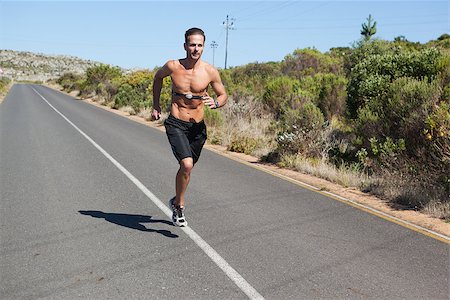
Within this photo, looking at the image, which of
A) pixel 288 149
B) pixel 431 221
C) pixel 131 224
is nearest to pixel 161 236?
pixel 131 224

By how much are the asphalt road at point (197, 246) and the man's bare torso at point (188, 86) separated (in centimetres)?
148

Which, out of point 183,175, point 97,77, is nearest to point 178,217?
point 183,175

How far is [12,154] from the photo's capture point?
11.5 metres

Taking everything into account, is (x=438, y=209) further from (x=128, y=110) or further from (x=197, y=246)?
(x=128, y=110)

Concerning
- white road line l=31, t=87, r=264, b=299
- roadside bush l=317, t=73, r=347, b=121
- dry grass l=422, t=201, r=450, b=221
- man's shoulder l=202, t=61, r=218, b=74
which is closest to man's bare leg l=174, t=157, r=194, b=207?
white road line l=31, t=87, r=264, b=299

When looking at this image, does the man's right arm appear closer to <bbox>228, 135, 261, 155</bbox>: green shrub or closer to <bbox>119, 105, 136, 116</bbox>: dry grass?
<bbox>228, 135, 261, 155</bbox>: green shrub

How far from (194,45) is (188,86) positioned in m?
0.48

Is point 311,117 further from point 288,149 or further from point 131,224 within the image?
point 131,224

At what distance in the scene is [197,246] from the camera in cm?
500

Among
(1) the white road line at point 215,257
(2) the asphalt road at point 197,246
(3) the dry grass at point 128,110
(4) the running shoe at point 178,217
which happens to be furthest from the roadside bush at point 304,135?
(3) the dry grass at point 128,110

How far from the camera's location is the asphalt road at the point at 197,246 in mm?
3971

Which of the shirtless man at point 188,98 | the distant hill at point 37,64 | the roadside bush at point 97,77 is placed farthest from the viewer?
the distant hill at point 37,64

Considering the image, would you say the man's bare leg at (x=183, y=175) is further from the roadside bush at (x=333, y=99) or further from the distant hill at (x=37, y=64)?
the distant hill at (x=37, y=64)

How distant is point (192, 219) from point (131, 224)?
825mm
